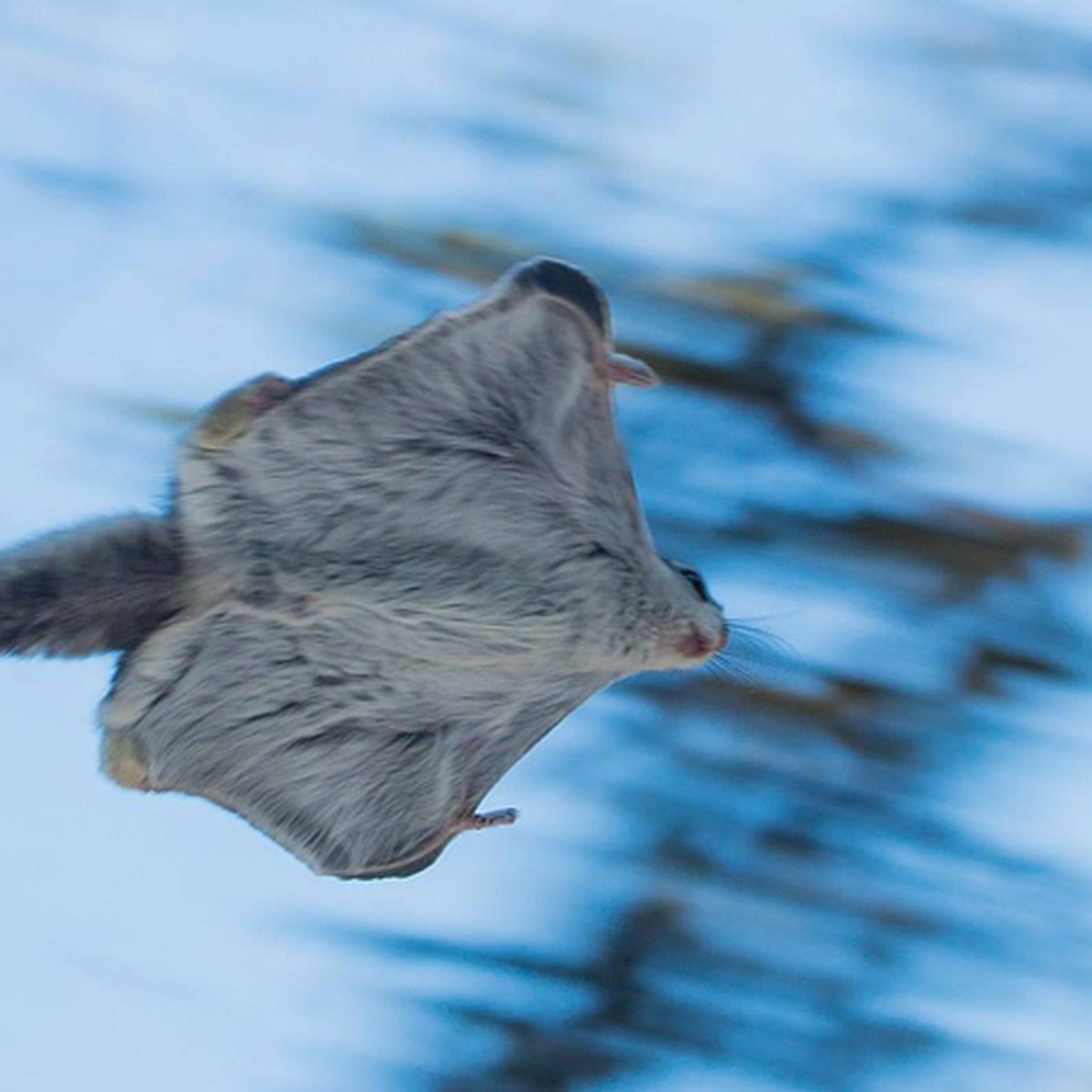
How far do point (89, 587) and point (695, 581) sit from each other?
1.80 ft

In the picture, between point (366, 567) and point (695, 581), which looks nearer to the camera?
point (366, 567)

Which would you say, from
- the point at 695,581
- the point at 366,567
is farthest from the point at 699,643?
the point at 366,567

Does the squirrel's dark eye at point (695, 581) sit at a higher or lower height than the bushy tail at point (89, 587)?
higher

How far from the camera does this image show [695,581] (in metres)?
1.86

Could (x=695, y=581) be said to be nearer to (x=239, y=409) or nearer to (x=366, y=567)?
(x=366, y=567)

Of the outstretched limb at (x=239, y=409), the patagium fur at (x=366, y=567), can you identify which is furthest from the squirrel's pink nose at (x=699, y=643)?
the outstretched limb at (x=239, y=409)

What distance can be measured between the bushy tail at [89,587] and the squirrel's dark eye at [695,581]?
0.46m

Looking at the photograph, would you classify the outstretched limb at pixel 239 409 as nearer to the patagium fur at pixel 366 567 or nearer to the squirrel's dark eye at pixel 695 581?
the patagium fur at pixel 366 567

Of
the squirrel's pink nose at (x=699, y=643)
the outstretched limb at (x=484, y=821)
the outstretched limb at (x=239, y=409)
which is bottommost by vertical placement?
the outstretched limb at (x=484, y=821)

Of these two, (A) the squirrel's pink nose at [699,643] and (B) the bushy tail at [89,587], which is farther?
(A) the squirrel's pink nose at [699,643]

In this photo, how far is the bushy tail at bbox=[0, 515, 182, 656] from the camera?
5.38ft

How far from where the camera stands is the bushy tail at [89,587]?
164 cm

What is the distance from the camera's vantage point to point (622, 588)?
1.74 m

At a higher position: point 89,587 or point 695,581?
point 695,581
